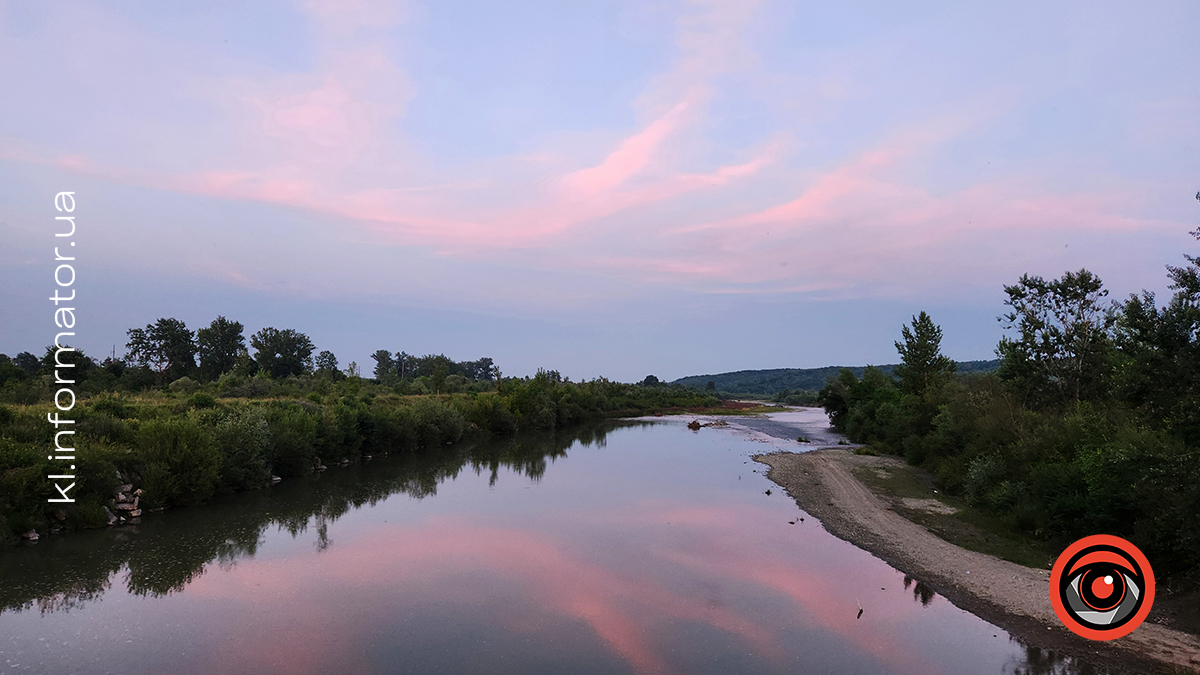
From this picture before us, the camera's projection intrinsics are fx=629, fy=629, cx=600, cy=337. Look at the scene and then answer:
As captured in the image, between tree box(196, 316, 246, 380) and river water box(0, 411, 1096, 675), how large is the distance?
5844 centimetres

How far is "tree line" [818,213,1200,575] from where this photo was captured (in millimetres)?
10672

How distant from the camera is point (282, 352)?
85.6m

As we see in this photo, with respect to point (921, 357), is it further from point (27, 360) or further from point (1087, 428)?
point (27, 360)

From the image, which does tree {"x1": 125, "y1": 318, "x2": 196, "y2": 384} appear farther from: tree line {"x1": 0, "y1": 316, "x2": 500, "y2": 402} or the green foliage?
the green foliage

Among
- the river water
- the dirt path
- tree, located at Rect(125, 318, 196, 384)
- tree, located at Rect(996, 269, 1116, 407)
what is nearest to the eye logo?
the dirt path

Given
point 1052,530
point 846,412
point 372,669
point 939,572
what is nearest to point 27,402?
point 372,669

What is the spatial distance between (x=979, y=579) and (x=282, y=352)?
87.9 m

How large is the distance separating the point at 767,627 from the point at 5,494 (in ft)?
63.0

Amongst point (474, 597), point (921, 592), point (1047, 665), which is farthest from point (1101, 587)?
point (474, 597)

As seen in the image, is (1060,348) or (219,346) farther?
(219,346)

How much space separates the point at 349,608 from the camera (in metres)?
12.9

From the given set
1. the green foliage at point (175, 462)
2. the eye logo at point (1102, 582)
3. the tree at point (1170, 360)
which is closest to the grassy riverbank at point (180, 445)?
the green foliage at point (175, 462)

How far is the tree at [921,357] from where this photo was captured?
51.2 metres

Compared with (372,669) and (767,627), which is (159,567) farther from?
(767,627)
